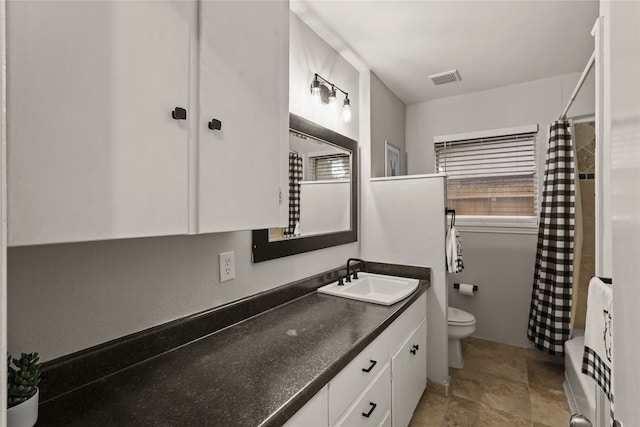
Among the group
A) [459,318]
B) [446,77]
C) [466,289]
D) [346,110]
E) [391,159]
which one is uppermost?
[446,77]

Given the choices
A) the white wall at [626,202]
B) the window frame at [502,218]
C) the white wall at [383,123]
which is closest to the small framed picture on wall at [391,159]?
the white wall at [383,123]

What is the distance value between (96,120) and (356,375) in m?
1.22

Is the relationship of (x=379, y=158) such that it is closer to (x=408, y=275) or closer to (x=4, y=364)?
(x=408, y=275)

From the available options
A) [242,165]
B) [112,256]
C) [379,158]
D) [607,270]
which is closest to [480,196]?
[379,158]

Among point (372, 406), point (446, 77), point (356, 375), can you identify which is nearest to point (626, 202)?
point (356, 375)

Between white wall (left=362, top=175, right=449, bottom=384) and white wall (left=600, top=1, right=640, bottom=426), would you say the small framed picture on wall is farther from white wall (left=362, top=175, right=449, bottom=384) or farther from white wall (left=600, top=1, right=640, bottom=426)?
white wall (left=600, top=1, right=640, bottom=426)

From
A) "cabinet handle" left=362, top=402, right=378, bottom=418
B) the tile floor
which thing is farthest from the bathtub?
A: "cabinet handle" left=362, top=402, right=378, bottom=418

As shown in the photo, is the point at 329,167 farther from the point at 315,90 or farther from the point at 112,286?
the point at 112,286

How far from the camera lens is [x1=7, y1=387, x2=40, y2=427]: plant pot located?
26.2 inches

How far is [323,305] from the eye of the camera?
70.5 inches

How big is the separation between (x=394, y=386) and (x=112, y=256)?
146cm

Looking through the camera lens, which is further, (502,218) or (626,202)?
(502,218)

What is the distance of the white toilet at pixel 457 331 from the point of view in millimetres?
2537

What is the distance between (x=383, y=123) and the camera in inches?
116
